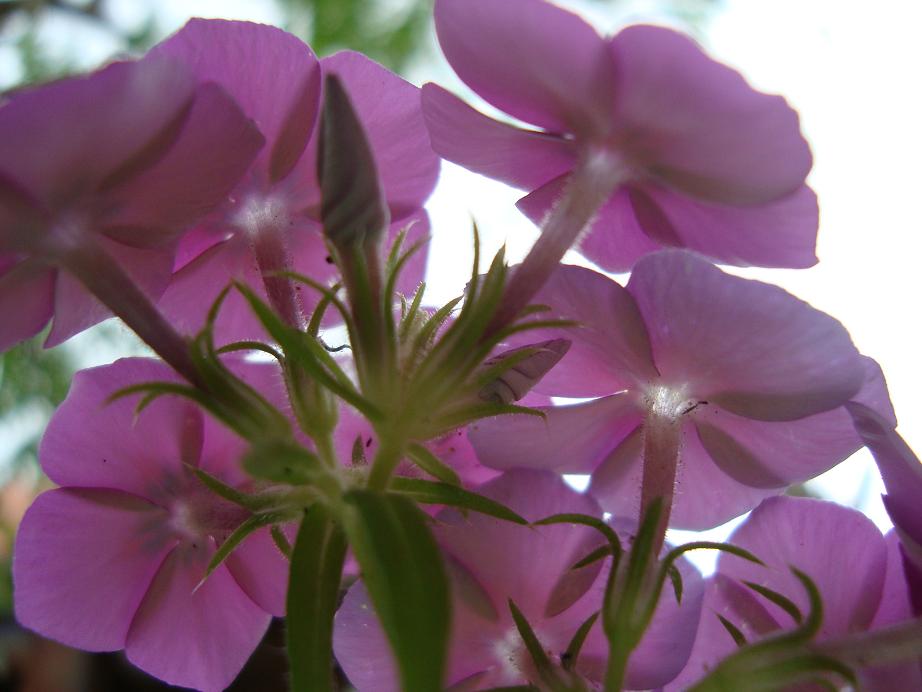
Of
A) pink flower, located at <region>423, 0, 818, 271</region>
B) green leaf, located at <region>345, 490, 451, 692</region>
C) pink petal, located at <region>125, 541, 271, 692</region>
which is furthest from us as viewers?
pink petal, located at <region>125, 541, 271, 692</region>

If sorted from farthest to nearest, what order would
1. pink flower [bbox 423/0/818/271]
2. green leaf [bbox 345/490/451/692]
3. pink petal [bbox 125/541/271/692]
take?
pink petal [bbox 125/541/271/692], pink flower [bbox 423/0/818/271], green leaf [bbox 345/490/451/692]

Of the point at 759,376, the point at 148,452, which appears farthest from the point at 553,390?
the point at 148,452

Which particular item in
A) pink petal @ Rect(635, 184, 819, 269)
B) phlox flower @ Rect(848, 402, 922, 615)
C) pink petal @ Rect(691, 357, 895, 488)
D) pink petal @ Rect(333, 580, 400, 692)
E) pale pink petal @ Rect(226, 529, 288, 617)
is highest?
pink petal @ Rect(635, 184, 819, 269)

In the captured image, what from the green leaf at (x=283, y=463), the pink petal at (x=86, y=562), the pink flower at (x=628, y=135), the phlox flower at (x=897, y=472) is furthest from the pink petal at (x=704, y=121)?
the pink petal at (x=86, y=562)

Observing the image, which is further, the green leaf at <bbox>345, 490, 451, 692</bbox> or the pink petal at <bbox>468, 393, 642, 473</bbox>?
the pink petal at <bbox>468, 393, 642, 473</bbox>

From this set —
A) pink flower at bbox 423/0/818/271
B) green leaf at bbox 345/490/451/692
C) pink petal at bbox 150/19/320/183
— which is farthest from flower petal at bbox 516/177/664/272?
green leaf at bbox 345/490/451/692

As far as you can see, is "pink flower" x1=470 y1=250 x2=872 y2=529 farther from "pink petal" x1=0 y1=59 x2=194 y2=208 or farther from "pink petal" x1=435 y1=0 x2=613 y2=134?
"pink petal" x1=0 y1=59 x2=194 y2=208

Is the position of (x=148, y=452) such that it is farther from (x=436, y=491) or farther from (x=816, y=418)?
(x=816, y=418)

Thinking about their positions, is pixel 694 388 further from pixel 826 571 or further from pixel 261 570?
pixel 261 570
